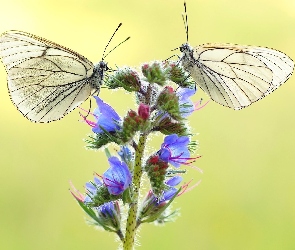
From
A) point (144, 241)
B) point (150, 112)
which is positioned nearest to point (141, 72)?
point (150, 112)

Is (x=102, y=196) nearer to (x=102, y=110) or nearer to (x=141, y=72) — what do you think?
(x=102, y=110)

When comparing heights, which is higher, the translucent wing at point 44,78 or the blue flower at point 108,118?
the translucent wing at point 44,78

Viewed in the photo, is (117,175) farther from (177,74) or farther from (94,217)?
(177,74)

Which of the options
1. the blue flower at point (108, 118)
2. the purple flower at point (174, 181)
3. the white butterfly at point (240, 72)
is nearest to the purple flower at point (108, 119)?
the blue flower at point (108, 118)

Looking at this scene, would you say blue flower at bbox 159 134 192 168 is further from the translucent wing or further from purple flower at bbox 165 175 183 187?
the translucent wing

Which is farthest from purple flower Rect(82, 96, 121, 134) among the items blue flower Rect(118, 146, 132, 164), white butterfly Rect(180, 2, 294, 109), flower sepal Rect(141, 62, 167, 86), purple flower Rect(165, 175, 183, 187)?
white butterfly Rect(180, 2, 294, 109)

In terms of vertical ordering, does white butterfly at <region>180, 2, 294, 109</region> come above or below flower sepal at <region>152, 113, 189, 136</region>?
above

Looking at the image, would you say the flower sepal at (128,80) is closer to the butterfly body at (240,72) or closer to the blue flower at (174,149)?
the blue flower at (174,149)
